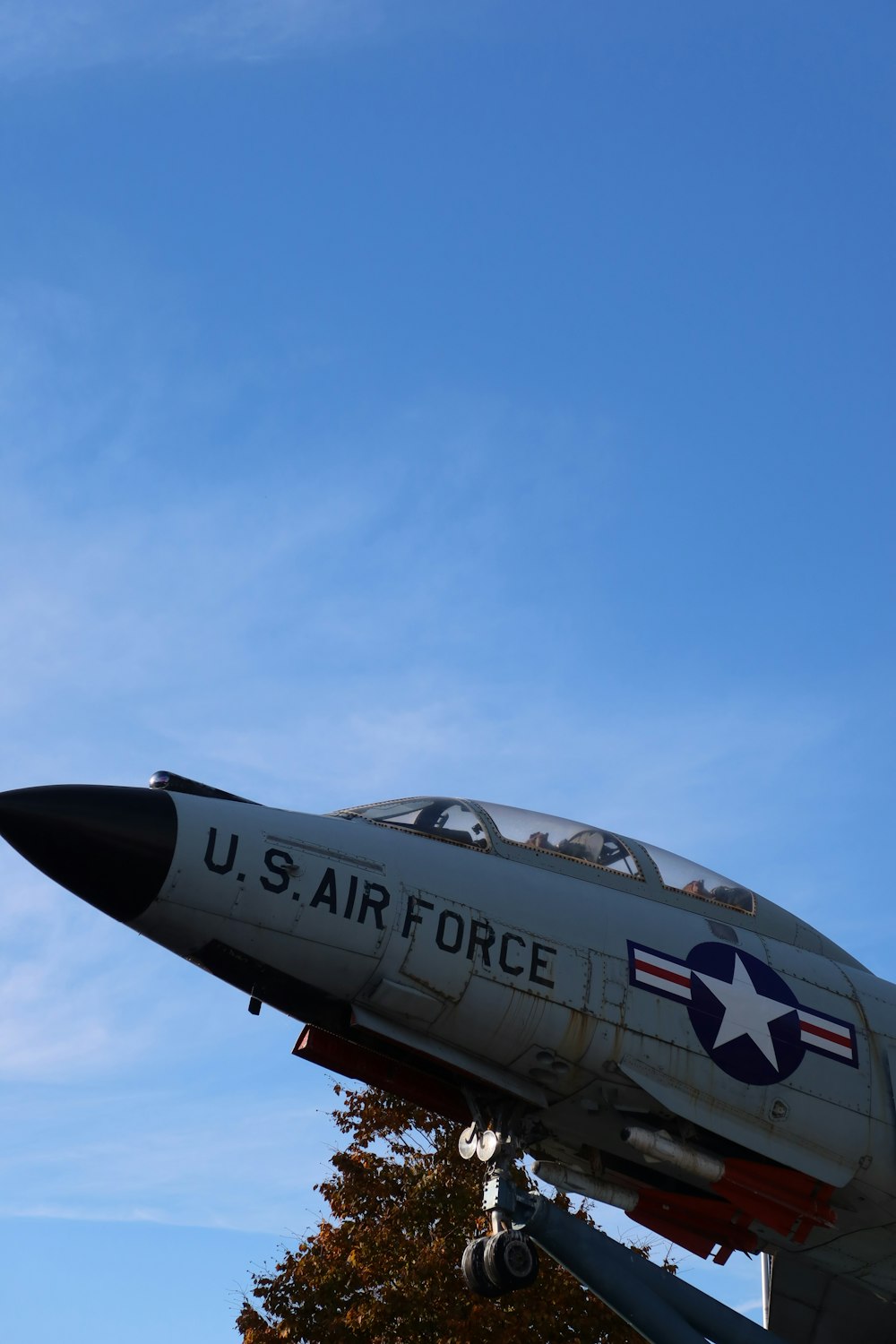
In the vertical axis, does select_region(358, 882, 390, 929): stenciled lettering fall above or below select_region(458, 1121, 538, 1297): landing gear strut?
above

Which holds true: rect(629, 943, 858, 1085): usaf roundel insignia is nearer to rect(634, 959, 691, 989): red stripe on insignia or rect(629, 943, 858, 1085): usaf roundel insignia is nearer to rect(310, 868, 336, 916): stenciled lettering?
rect(634, 959, 691, 989): red stripe on insignia

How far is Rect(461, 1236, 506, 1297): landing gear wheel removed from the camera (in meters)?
10.8

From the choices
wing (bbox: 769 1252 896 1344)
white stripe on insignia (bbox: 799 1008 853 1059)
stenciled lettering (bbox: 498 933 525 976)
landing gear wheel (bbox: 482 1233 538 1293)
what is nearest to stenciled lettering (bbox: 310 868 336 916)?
stenciled lettering (bbox: 498 933 525 976)

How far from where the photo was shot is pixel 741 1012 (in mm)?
12125

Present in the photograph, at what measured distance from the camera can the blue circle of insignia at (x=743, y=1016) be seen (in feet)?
39.0

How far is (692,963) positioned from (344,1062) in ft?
9.18

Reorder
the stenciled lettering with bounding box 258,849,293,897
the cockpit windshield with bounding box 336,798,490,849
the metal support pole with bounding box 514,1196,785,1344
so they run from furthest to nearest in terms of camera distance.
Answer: the cockpit windshield with bounding box 336,798,490,849
the metal support pole with bounding box 514,1196,785,1344
the stenciled lettering with bounding box 258,849,293,897

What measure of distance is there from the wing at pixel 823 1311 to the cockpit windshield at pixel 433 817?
18.4 feet

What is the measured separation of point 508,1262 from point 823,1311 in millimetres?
5257

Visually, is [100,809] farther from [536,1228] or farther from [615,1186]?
[615,1186]

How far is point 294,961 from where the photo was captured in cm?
1096

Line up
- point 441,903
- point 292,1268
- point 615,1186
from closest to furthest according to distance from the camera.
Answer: point 441,903 < point 615,1186 < point 292,1268

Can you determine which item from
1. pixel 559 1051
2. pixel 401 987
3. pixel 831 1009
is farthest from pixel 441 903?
pixel 831 1009

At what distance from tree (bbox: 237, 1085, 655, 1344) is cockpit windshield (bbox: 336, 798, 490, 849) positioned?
8650mm
